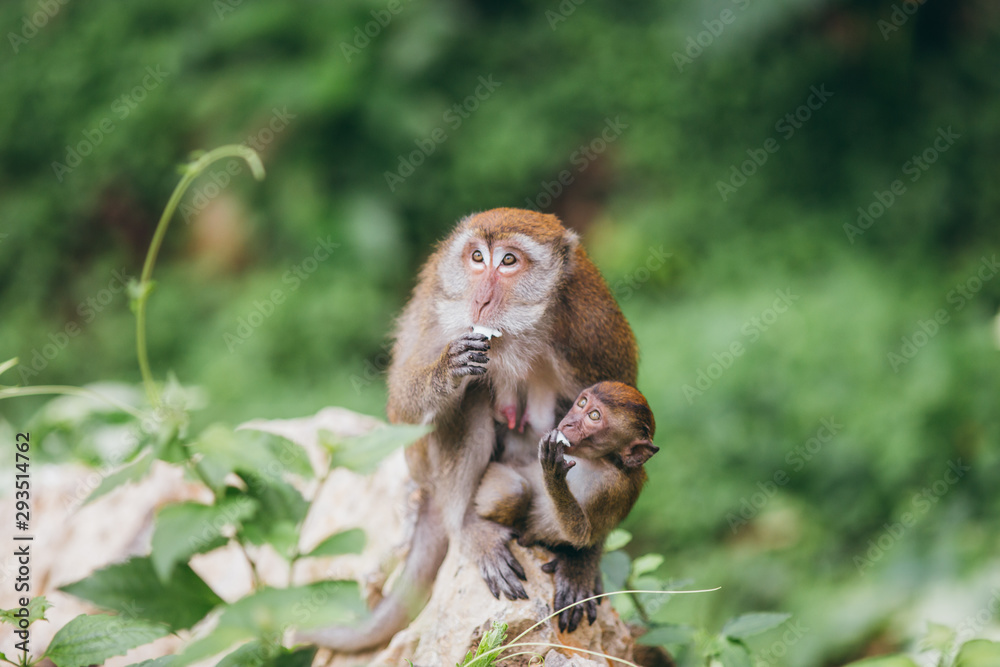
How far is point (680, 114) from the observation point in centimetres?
797

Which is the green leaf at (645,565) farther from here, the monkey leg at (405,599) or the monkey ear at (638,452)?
the monkey leg at (405,599)

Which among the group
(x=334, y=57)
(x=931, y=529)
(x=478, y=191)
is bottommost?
(x=931, y=529)

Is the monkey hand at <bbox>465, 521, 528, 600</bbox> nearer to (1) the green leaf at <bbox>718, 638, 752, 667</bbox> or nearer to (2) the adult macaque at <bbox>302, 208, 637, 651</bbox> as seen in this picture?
(2) the adult macaque at <bbox>302, 208, 637, 651</bbox>

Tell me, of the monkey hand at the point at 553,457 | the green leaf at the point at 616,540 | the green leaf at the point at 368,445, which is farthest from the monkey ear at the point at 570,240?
the green leaf at the point at 616,540

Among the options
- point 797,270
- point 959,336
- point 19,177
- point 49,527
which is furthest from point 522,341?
point 19,177

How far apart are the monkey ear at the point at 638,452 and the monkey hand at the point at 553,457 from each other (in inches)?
9.4

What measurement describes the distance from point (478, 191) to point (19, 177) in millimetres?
4426

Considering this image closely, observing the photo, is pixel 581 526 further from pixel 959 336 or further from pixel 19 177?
pixel 19 177

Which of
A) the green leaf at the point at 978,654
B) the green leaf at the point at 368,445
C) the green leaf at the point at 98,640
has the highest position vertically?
the green leaf at the point at 368,445

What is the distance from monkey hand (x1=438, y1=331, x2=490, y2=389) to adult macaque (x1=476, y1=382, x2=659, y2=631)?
1.15ft

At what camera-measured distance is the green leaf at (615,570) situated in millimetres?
3568

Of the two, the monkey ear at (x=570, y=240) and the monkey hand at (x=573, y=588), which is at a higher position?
the monkey ear at (x=570, y=240)

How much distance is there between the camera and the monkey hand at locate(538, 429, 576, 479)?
2.98 metres

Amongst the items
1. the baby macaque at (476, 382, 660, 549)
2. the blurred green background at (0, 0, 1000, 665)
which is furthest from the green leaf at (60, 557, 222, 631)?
the blurred green background at (0, 0, 1000, 665)
